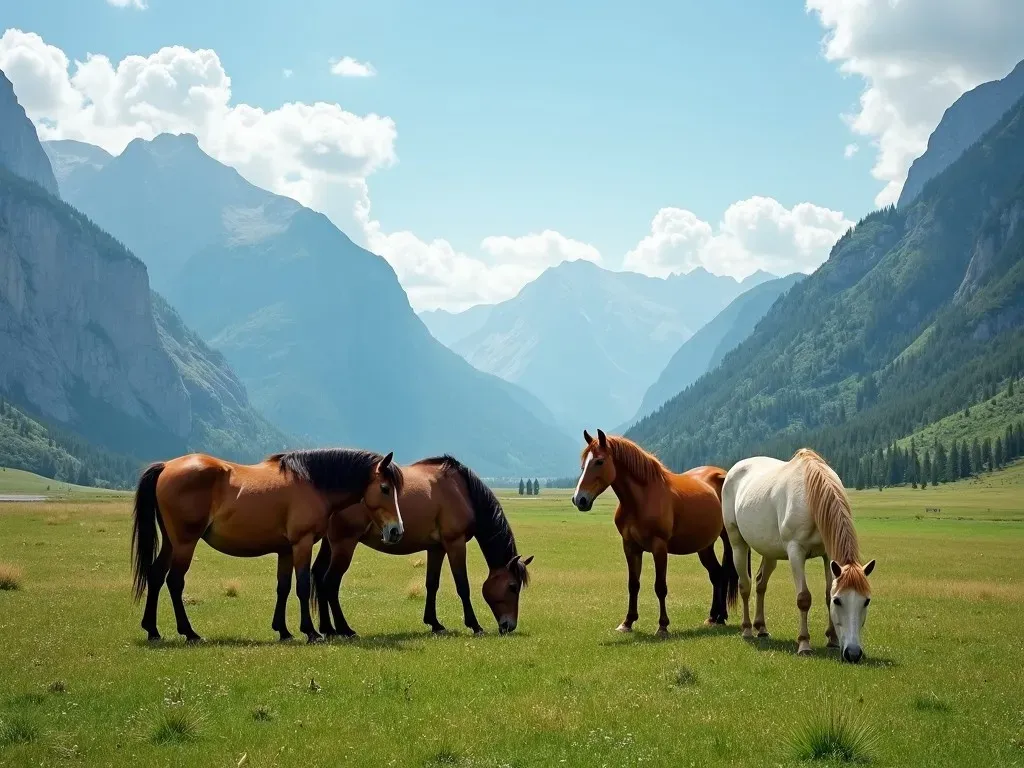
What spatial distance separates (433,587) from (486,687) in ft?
20.3

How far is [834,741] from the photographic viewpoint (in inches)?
358

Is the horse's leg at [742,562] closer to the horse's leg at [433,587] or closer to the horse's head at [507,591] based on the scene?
the horse's head at [507,591]

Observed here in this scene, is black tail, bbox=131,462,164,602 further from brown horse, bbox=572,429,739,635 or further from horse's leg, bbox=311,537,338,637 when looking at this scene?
brown horse, bbox=572,429,739,635

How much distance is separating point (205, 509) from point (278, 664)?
3667mm

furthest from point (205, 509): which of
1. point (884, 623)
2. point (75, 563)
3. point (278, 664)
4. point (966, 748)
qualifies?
point (75, 563)

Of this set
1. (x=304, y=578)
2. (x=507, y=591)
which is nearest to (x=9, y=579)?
(x=304, y=578)

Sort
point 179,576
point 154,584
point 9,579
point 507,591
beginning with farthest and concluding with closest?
point 9,579
point 507,591
point 154,584
point 179,576

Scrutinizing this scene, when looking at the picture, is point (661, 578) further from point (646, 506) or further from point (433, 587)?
point (433, 587)

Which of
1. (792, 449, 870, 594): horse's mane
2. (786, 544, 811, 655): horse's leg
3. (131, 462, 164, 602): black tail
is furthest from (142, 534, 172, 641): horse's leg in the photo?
(792, 449, 870, 594): horse's mane

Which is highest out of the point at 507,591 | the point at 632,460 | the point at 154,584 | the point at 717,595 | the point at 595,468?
the point at 632,460

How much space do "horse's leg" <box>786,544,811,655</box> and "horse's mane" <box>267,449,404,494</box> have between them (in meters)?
7.21

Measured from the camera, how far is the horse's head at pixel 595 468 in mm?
17077

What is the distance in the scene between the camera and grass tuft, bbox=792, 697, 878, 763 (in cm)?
900

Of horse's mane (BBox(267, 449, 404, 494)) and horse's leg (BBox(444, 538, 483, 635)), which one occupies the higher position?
horse's mane (BBox(267, 449, 404, 494))
